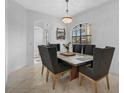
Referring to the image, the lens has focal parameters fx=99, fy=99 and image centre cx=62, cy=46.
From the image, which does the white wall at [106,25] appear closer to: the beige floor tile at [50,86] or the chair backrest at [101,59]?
the beige floor tile at [50,86]

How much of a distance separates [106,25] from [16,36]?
349 centimetres

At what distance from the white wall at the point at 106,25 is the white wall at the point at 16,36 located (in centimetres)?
297

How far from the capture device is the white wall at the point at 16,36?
347 centimetres

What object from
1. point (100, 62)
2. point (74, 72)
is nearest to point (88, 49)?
point (74, 72)

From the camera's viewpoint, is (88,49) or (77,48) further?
(77,48)

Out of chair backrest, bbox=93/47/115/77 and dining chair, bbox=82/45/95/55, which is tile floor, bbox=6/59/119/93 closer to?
chair backrest, bbox=93/47/115/77

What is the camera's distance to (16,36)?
3.86 metres

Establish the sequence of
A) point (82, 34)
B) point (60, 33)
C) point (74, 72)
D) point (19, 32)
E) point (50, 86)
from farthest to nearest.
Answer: point (60, 33)
point (82, 34)
point (19, 32)
point (74, 72)
point (50, 86)

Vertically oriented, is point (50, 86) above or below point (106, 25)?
below

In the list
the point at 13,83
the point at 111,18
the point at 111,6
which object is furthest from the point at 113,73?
the point at 13,83

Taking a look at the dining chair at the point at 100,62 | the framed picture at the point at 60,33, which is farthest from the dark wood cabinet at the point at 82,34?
the dining chair at the point at 100,62

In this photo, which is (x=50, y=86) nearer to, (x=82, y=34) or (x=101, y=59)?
(x=101, y=59)
